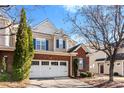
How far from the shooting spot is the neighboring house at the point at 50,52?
46.2 feet

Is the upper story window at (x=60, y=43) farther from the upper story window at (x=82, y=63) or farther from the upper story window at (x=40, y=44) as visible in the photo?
the upper story window at (x=82, y=63)

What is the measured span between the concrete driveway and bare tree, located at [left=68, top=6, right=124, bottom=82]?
4.34 feet

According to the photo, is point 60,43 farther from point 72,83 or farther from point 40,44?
point 72,83

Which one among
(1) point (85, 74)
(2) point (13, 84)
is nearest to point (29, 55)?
(2) point (13, 84)

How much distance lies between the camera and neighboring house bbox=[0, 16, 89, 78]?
1409cm

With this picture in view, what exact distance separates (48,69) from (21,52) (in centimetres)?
151

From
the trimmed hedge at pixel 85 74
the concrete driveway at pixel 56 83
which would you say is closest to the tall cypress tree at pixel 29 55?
the concrete driveway at pixel 56 83

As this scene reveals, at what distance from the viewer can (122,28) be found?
13992mm

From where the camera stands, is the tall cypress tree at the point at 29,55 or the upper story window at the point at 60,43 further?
the upper story window at the point at 60,43

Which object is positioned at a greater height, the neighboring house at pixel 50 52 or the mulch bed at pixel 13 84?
the neighboring house at pixel 50 52

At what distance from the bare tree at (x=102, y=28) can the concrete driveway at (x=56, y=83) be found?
1.32 m

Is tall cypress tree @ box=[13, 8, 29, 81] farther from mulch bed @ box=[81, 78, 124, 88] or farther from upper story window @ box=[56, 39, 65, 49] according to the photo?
mulch bed @ box=[81, 78, 124, 88]

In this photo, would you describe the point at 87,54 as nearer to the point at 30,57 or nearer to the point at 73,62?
the point at 73,62
